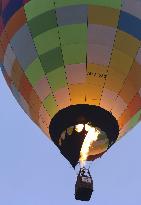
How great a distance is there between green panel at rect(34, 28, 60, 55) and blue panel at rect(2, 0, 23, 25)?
75cm

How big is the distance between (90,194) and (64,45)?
276cm

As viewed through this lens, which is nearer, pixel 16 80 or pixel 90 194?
pixel 90 194

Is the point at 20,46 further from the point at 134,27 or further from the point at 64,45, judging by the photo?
the point at 134,27

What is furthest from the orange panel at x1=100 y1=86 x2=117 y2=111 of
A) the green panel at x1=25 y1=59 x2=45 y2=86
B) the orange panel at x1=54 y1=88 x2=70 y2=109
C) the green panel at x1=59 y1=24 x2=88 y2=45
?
the green panel at x1=25 y1=59 x2=45 y2=86

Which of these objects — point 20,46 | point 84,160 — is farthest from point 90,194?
point 20,46

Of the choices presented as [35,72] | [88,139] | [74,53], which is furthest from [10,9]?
[88,139]

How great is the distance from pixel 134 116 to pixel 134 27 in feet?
5.70

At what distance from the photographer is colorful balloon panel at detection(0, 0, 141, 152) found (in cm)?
1784

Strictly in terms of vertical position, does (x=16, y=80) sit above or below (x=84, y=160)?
above

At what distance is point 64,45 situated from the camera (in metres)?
17.9

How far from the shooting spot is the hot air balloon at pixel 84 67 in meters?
17.8

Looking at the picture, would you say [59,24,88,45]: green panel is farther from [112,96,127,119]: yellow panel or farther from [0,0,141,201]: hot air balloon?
[112,96,127,119]: yellow panel

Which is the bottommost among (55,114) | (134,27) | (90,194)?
(90,194)

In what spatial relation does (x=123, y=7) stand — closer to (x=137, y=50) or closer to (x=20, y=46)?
(x=137, y=50)
